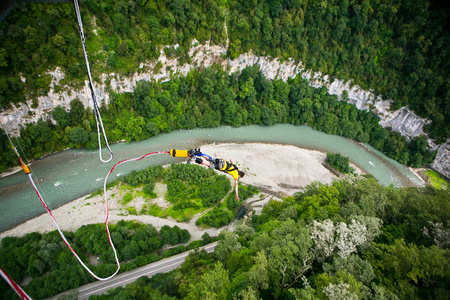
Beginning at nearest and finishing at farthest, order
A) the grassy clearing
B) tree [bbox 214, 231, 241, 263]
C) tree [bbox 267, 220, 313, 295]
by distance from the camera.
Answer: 1. tree [bbox 267, 220, 313, 295]
2. tree [bbox 214, 231, 241, 263]
3. the grassy clearing

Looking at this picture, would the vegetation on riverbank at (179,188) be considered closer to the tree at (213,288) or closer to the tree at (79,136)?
the tree at (79,136)

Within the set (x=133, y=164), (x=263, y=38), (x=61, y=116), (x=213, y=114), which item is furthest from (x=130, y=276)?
(x=263, y=38)

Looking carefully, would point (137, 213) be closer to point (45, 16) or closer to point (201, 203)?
point (201, 203)

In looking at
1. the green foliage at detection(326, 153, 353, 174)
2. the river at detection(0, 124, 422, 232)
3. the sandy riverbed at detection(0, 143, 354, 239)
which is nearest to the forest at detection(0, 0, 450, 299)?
the river at detection(0, 124, 422, 232)

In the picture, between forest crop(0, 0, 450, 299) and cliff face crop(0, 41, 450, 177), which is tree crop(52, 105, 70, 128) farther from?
cliff face crop(0, 41, 450, 177)

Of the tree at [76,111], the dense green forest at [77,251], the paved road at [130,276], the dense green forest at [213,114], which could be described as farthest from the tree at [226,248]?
the tree at [76,111]

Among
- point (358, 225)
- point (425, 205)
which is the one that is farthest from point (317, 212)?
point (425, 205)
